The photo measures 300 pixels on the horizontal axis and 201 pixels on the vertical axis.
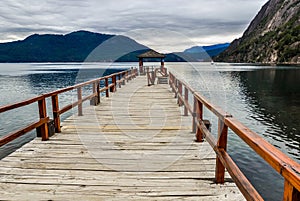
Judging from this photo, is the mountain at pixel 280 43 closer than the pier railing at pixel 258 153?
No

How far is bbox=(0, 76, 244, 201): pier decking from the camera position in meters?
3.26

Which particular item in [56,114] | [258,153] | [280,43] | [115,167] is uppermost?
[280,43]

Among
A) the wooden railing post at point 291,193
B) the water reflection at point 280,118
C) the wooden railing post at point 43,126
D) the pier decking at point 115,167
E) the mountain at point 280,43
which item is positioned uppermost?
the mountain at point 280,43

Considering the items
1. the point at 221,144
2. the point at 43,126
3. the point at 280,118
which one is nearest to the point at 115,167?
the point at 221,144

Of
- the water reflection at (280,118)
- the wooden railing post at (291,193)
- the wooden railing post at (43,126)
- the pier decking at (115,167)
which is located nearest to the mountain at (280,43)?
the water reflection at (280,118)

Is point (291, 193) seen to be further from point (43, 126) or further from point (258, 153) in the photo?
point (43, 126)

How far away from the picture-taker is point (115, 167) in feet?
13.3

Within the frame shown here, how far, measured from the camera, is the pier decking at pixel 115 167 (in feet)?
10.7

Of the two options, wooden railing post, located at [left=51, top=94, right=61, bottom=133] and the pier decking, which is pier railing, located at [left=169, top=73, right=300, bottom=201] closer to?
the pier decking

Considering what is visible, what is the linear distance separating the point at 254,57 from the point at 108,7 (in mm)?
134752

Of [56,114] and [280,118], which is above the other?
[56,114]

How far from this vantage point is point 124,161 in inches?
169

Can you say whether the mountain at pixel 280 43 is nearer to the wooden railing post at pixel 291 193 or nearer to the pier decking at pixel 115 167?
the pier decking at pixel 115 167

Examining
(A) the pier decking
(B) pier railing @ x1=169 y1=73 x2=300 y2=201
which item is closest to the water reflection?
(A) the pier decking
